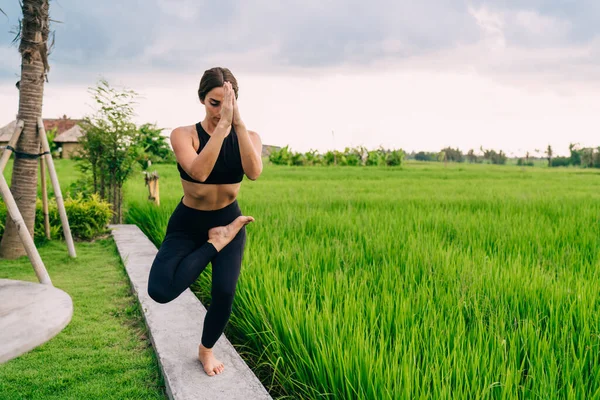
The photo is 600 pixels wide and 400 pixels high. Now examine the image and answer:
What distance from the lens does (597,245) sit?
188 inches

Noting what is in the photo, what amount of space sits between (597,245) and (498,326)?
293 cm

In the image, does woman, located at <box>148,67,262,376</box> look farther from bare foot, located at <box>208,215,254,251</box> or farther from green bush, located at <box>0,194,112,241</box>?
green bush, located at <box>0,194,112,241</box>

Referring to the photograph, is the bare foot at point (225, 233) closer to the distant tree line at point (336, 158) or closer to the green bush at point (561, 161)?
the distant tree line at point (336, 158)

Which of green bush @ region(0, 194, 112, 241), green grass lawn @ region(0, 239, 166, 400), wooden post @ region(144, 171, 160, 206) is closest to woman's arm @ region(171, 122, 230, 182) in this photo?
green grass lawn @ region(0, 239, 166, 400)

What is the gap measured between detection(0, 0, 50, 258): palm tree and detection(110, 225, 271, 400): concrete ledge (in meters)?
2.20

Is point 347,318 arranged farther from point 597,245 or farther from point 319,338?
point 597,245

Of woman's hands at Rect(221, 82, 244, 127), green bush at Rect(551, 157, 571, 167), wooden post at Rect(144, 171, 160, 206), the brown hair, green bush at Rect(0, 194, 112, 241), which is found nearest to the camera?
woman's hands at Rect(221, 82, 244, 127)

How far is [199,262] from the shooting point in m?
2.21

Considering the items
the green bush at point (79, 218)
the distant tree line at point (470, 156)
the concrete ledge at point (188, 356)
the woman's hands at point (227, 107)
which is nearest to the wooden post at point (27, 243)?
the concrete ledge at point (188, 356)

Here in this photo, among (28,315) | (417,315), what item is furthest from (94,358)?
(417,315)

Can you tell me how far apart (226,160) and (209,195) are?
0.21 m

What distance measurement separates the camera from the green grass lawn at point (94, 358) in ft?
7.81

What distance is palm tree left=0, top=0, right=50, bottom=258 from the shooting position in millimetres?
5125

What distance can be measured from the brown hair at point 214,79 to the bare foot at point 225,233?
580mm
